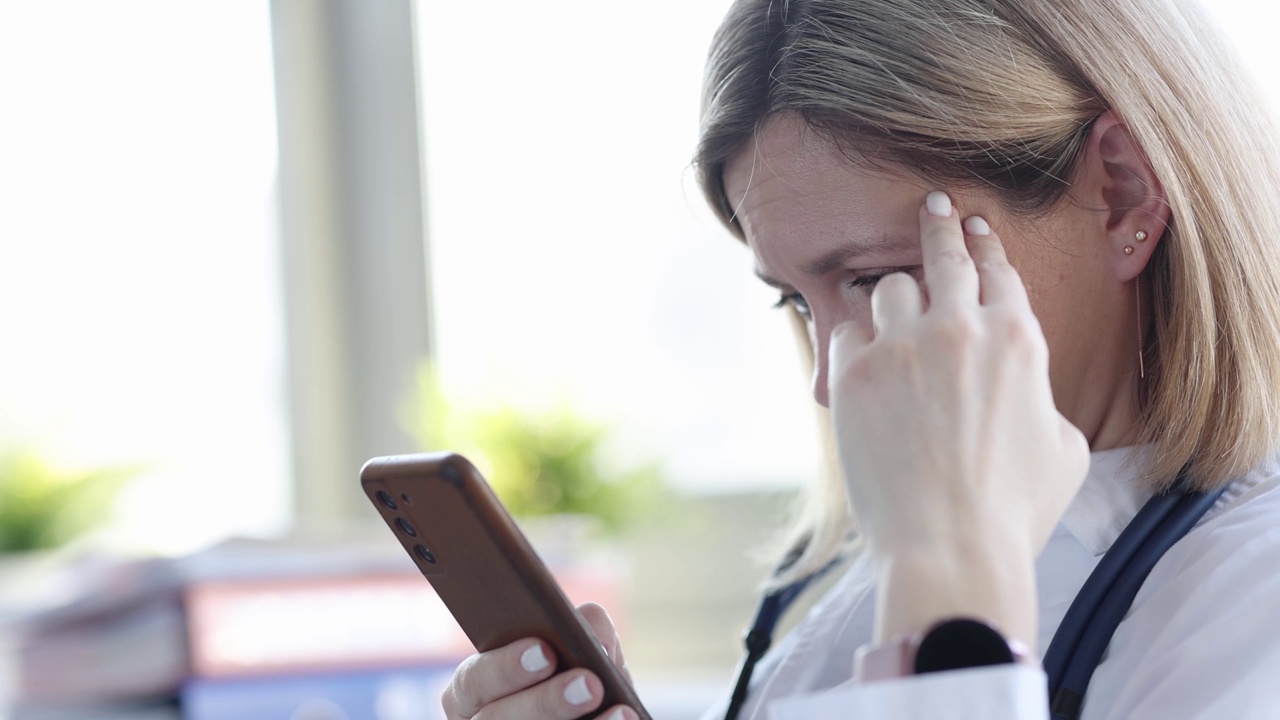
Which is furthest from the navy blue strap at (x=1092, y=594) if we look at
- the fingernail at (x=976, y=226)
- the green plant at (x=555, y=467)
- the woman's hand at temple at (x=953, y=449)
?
the green plant at (x=555, y=467)

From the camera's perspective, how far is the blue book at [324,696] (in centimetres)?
144

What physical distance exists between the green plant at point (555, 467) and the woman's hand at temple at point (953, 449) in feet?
3.67

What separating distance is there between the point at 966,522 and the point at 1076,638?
7.8 inches

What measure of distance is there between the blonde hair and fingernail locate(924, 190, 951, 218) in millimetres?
21

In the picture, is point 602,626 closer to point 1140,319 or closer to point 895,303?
Answer: point 895,303

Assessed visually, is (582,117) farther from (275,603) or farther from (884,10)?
(884,10)

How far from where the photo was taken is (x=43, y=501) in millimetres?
1704

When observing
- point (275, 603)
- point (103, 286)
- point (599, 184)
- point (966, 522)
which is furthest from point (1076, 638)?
point (103, 286)

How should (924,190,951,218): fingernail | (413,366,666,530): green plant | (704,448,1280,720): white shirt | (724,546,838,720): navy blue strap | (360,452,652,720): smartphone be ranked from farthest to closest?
1. (413,366,666,530): green plant
2. (724,546,838,720): navy blue strap
3. (924,190,951,218): fingernail
4. (360,452,652,720): smartphone
5. (704,448,1280,720): white shirt

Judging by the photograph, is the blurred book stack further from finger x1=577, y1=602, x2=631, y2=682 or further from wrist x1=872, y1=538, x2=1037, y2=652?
wrist x1=872, y1=538, x2=1037, y2=652

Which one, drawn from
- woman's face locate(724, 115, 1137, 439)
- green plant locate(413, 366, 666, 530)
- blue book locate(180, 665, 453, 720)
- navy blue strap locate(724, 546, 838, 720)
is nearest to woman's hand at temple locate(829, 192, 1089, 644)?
woman's face locate(724, 115, 1137, 439)

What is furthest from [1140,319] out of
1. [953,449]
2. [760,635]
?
[760,635]

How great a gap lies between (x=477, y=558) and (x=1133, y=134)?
0.54 m

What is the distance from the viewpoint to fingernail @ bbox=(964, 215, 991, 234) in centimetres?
82
